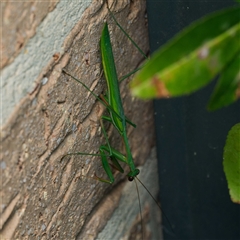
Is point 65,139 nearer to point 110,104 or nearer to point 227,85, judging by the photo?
point 110,104

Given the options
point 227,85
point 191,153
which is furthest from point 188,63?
point 191,153

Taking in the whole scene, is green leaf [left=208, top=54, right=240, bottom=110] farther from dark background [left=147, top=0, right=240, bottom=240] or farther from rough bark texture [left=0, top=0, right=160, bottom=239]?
dark background [left=147, top=0, right=240, bottom=240]

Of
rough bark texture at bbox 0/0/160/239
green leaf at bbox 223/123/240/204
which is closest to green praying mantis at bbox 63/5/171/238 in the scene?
rough bark texture at bbox 0/0/160/239

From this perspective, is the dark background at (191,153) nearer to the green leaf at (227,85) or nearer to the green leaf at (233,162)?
the green leaf at (233,162)

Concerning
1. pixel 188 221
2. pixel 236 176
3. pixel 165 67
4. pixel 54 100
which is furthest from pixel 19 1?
pixel 188 221

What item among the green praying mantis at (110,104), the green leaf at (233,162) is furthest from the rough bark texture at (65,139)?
the green leaf at (233,162)

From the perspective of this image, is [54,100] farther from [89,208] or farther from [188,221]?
[188,221]
